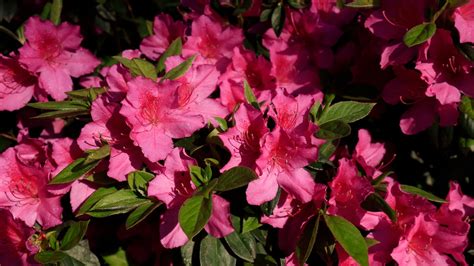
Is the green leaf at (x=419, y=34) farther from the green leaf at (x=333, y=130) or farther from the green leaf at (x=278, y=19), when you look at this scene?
the green leaf at (x=278, y=19)

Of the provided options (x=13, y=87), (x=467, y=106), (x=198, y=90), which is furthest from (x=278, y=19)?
(x=13, y=87)

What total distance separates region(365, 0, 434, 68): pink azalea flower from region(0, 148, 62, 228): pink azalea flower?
99cm

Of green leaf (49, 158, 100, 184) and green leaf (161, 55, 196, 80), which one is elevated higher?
green leaf (161, 55, 196, 80)

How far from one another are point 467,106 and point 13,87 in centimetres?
138

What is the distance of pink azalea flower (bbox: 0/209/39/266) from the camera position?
1434mm

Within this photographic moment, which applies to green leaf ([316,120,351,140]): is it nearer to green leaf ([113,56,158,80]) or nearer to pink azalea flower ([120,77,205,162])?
pink azalea flower ([120,77,205,162])

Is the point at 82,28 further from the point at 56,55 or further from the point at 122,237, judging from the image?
the point at 122,237

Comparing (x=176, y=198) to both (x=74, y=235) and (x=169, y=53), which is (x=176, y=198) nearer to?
(x=74, y=235)

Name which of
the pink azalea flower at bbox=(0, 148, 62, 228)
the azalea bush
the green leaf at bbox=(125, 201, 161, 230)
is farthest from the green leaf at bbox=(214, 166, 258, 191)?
the pink azalea flower at bbox=(0, 148, 62, 228)

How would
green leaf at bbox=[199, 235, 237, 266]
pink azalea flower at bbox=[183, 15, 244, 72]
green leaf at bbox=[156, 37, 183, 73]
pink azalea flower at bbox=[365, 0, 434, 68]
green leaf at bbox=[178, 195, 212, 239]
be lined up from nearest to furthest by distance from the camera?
green leaf at bbox=[178, 195, 212, 239], green leaf at bbox=[199, 235, 237, 266], pink azalea flower at bbox=[365, 0, 434, 68], green leaf at bbox=[156, 37, 183, 73], pink azalea flower at bbox=[183, 15, 244, 72]

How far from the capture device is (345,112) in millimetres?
1408

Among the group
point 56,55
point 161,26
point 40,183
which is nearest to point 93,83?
point 56,55

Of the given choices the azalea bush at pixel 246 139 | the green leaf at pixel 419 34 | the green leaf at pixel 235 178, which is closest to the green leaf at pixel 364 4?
the azalea bush at pixel 246 139

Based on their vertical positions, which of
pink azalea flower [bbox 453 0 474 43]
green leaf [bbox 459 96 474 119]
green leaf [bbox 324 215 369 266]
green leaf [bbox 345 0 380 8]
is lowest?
green leaf [bbox 324 215 369 266]
